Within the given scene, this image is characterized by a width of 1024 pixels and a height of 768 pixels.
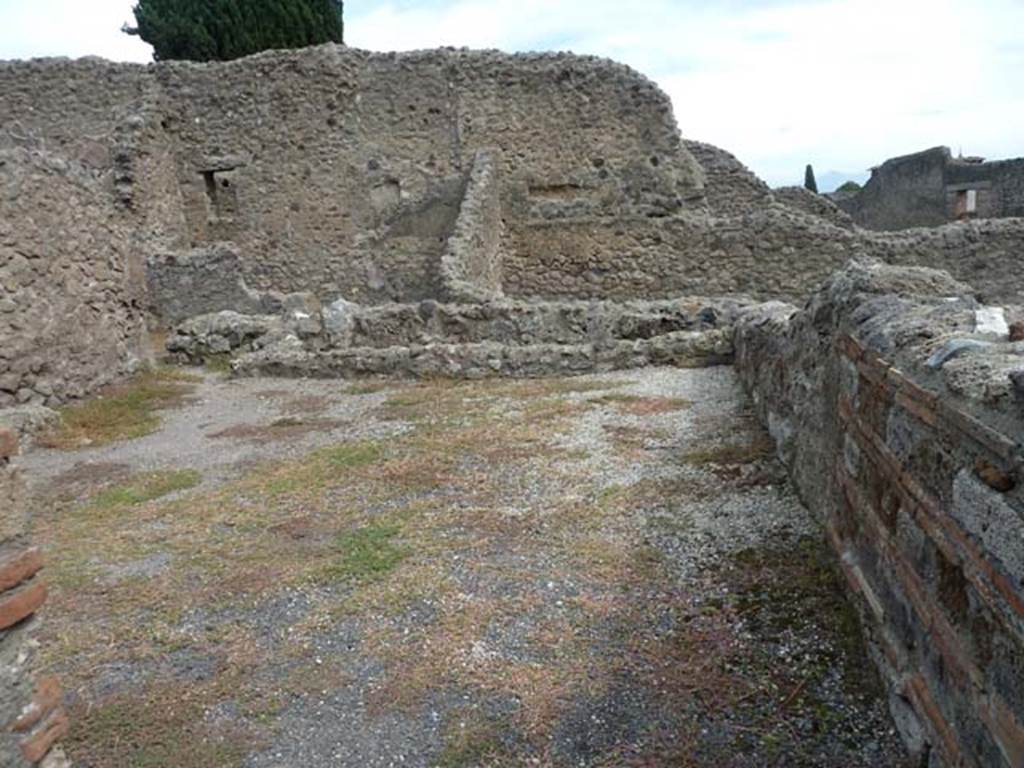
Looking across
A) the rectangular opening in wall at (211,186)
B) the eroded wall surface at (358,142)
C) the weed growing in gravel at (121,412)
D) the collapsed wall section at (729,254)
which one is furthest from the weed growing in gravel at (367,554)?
the rectangular opening in wall at (211,186)

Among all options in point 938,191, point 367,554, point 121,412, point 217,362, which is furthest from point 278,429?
point 938,191

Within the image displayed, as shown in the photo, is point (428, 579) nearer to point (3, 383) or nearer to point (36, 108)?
point (3, 383)

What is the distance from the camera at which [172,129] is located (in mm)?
16422

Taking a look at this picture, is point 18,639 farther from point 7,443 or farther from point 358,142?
point 358,142

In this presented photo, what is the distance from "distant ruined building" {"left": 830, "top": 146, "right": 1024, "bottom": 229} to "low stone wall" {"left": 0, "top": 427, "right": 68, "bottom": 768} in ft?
87.5

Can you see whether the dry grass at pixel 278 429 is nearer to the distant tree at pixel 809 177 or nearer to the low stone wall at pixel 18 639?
the low stone wall at pixel 18 639

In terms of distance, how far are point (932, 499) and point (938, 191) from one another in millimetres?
26795

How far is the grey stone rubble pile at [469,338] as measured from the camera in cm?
893

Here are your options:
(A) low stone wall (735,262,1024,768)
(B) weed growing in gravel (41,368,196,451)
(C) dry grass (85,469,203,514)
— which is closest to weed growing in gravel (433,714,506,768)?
(A) low stone wall (735,262,1024,768)

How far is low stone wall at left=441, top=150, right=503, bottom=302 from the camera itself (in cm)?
1172

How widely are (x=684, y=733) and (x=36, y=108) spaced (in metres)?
18.8

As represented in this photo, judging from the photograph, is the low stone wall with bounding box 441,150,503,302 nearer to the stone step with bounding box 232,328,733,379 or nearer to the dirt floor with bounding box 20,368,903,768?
the stone step with bounding box 232,328,733,379

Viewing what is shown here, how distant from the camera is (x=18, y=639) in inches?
91.1

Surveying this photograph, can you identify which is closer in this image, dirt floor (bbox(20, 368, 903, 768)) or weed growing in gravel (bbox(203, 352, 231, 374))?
dirt floor (bbox(20, 368, 903, 768))
